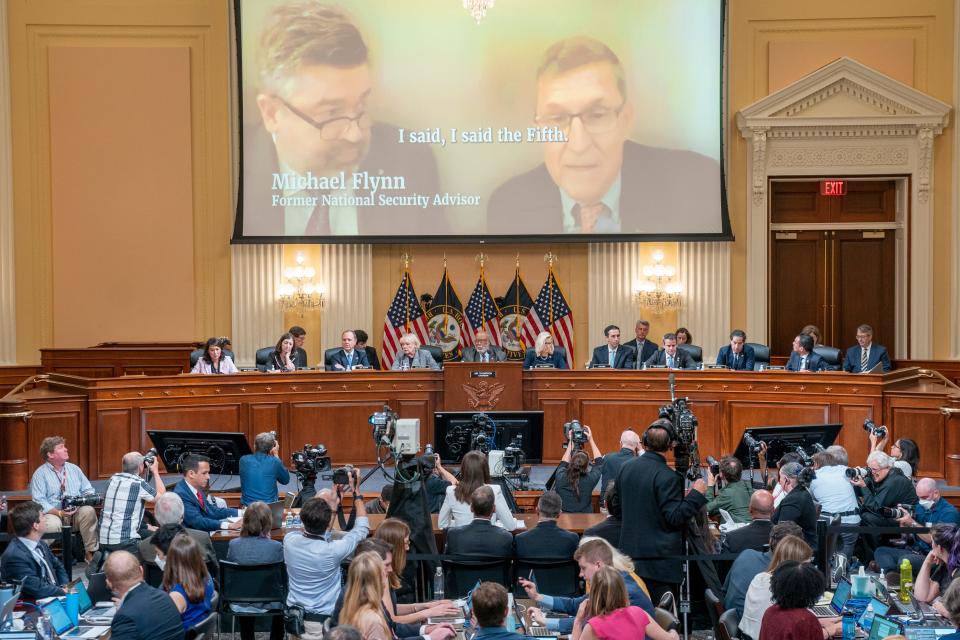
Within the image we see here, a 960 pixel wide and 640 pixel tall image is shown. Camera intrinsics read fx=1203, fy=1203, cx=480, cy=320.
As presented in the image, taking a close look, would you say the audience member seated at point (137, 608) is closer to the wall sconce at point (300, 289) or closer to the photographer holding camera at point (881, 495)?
the photographer holding camera at point (881, 495)

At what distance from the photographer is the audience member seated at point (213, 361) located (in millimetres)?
13305

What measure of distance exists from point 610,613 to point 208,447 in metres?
5.77

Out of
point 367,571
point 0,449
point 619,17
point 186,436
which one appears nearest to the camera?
point 367,571

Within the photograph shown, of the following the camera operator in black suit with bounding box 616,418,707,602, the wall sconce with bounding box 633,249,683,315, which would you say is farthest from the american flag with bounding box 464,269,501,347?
the camera operator in black suit with bounding box 616,418,707,602

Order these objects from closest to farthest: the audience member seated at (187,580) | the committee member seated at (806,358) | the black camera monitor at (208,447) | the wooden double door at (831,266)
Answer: the audience member seated at (187,580) → the black camera monitor at (208,447) → the committee member seated at (806,358) → the wooden double door at (831,266)

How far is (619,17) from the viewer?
16.1 metres

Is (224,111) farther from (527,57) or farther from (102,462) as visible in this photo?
(102,462)

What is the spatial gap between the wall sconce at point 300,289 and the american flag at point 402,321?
1.01m

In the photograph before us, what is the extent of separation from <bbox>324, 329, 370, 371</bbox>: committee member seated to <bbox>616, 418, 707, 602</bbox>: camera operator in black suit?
665 cm

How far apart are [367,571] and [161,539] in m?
2.21

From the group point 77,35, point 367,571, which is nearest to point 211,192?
point 77,35

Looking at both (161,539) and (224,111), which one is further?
(224,111)

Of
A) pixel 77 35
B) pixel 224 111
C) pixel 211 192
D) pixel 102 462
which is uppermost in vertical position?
pixel 77 35

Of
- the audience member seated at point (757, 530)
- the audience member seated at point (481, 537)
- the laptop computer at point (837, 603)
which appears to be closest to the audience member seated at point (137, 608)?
the audience member seated at point (481, 537)
